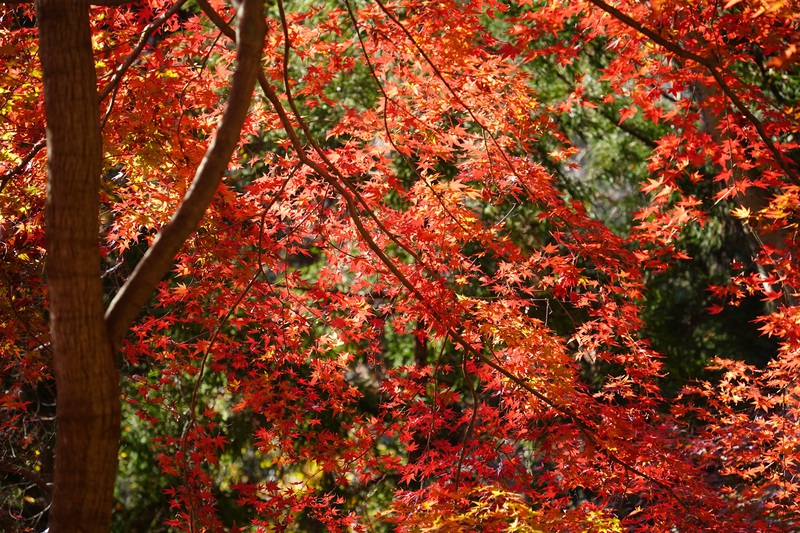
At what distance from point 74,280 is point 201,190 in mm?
337

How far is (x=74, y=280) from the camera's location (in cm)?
171

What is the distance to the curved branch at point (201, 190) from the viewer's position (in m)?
1.77

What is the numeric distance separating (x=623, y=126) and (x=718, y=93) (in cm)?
389

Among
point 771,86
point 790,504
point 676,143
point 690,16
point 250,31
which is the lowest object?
point 790,504

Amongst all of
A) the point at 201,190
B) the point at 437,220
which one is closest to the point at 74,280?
the point at 201,190

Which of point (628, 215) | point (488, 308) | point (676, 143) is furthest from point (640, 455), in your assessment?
point (628, 215)

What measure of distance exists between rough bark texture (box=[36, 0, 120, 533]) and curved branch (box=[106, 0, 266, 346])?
63mm

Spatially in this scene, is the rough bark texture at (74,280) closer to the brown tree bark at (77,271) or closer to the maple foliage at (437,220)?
the brown tree bark at (77,271)

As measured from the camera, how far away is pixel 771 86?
5.96 metres

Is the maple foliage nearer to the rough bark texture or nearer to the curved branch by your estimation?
the curved branch

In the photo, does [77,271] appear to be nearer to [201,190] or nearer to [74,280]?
[74,280]

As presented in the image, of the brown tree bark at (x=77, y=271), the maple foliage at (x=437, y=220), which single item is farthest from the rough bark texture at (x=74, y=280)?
the maple foliage at (x=437, y=220)

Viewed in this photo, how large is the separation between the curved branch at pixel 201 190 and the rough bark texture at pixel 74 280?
63 millimetres

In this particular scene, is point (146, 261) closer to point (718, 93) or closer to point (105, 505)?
point (105, 505)
